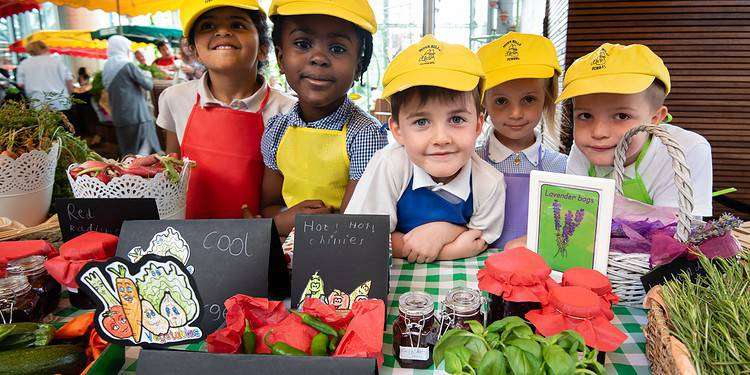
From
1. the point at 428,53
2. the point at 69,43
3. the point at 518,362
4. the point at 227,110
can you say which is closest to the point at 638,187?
the point at 428,53

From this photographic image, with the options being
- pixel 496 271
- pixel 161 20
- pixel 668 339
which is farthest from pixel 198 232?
pixel 161 20

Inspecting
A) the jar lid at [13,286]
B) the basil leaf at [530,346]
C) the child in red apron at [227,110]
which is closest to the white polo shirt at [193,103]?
the child in red apron at [227,110]

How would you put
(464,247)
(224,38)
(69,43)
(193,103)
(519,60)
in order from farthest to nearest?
1. (69,43)
2. (193,103)
3. (224,38)
4. (519,60)
5. (464,247)

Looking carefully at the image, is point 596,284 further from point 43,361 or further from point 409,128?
point 43,361

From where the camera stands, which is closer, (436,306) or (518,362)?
(518,362)

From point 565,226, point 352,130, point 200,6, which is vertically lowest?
point 565,226

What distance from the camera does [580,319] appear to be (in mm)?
805

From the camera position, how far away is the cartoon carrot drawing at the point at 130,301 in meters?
0.88

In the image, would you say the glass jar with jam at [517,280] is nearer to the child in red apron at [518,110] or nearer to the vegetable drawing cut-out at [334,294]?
the vegetable drawing cut-out at [334,294]

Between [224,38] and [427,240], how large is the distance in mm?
1056

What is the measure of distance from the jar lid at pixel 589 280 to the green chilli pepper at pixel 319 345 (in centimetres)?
49

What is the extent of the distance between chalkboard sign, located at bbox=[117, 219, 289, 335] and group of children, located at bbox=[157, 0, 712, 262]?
18.2 inches

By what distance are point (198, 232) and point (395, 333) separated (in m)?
0.49

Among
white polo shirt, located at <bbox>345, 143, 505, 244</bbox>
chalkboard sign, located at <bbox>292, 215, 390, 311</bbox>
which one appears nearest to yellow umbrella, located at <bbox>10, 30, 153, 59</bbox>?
white polo shirt, located at <bbox>345, 143, 505, 244</bbox>
